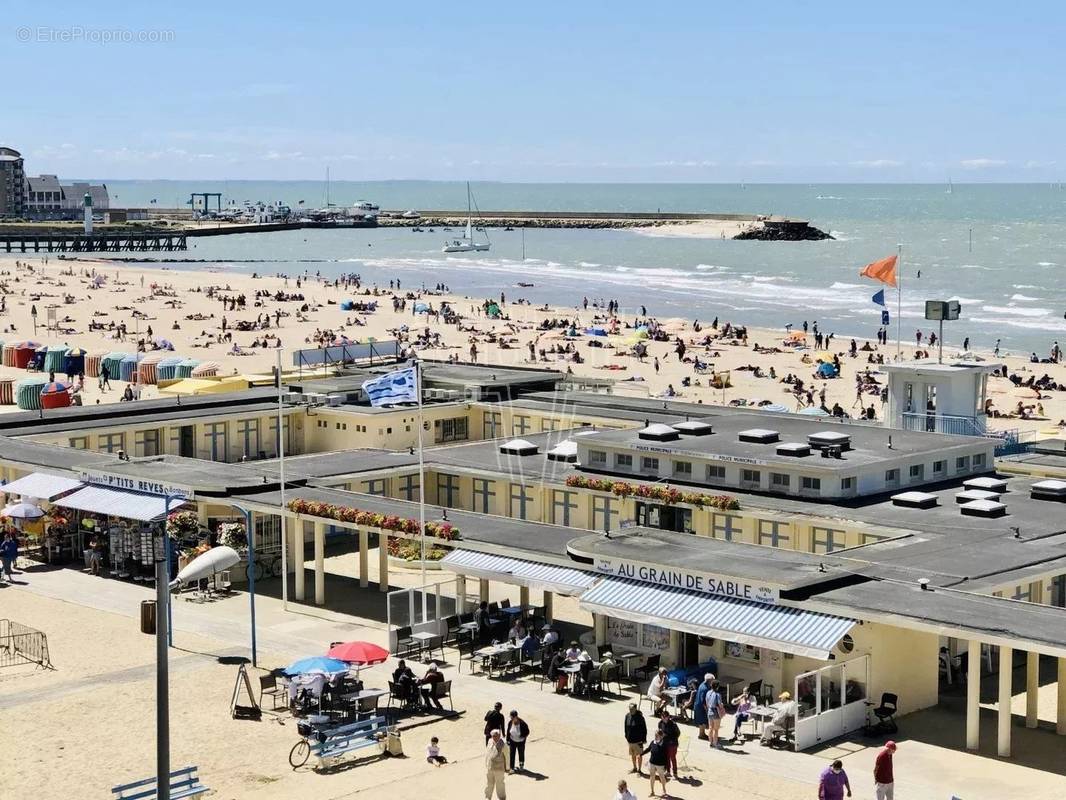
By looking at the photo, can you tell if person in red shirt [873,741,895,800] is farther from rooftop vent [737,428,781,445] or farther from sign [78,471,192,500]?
sign [78,471,192,500]

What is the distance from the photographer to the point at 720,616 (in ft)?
92.5

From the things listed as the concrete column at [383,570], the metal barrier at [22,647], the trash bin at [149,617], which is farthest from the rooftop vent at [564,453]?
the trash bin at [149,617]

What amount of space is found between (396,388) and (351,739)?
11088 millimetres

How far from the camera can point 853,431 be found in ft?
144

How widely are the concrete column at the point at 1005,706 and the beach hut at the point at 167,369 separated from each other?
48.9 meters

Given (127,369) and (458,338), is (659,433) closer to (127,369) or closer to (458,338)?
(127,369)

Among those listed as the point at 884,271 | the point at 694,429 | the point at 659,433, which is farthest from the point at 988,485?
the point at 884,271

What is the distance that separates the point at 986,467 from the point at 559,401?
1485 centimetres

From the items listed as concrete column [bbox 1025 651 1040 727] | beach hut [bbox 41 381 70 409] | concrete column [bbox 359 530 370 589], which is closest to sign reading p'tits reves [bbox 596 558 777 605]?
concrete column [bbox 1025 651 1040 727]

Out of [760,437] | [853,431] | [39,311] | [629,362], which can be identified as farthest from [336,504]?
[39,311]

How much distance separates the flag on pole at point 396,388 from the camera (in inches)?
1391

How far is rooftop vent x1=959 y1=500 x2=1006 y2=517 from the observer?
3594 cm

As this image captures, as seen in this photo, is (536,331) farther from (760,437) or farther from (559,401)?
(760,437)

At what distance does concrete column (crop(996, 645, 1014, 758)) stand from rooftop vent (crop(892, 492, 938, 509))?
Result: 37.8 feet
